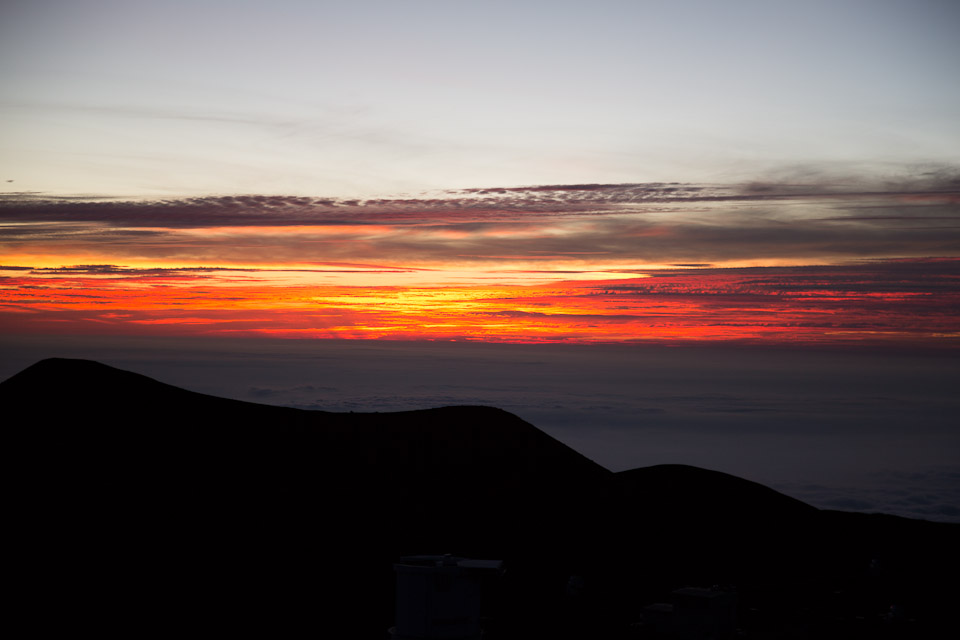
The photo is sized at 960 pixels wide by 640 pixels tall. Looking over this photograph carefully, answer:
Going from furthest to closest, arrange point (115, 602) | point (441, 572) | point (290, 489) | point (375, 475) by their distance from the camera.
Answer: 1. point (375, 475)
2. point (290, 489)
3. point (115, 602)
4. point (441, 572)

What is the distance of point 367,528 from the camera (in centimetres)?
4941

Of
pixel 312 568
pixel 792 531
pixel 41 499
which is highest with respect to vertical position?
pixel 41 499

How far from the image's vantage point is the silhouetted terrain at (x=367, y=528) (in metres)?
38.9

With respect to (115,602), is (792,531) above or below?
below

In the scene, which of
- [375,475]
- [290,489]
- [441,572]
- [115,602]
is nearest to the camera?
[441,572]

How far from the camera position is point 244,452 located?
176 feet

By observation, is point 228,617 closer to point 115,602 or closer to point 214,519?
point 115,602

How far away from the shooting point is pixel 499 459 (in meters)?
63.2

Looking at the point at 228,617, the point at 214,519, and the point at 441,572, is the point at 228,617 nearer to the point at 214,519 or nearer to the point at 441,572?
the point at 214,519

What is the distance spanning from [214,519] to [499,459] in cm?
2280

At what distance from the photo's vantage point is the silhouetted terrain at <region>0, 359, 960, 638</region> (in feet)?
128

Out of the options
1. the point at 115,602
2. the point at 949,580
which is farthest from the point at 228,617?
the point at 949,580

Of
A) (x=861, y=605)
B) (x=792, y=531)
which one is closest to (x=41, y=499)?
(x=861, y=605)

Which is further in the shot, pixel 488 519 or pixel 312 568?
pixel 488 519
